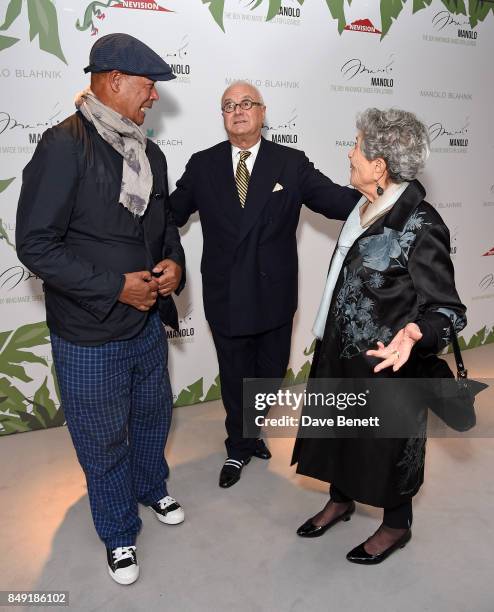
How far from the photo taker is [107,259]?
1.87 m

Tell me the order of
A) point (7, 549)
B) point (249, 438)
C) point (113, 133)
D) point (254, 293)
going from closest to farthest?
point (113, 133) → point (7, 549) → point (254, 293) → point (249, 438)

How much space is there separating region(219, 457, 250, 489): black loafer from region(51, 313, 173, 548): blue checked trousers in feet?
1.49

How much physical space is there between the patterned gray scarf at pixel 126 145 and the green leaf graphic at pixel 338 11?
2045 mm

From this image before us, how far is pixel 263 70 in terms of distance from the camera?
3.24 meters

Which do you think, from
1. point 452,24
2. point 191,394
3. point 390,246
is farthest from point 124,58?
point 452,24

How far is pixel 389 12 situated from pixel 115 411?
120 inches

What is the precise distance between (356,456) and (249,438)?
2.80 feet

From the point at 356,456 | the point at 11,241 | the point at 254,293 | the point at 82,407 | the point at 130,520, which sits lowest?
the point at 130,520

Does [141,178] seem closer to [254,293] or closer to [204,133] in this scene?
[254,293]

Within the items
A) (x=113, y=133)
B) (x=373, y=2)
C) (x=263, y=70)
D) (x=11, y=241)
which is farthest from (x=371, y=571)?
(x=373, y=2)
